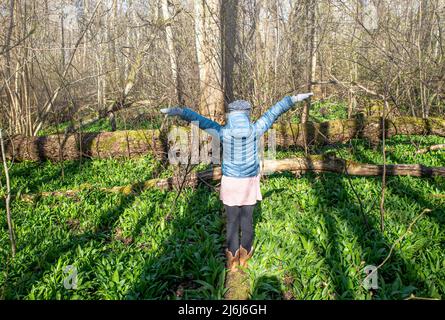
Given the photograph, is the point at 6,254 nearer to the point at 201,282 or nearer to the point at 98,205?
the point at 98,205

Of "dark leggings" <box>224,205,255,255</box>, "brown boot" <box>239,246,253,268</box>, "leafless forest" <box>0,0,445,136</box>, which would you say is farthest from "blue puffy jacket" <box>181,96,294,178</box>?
"leafless forest" <box>0,0,445,136</box>

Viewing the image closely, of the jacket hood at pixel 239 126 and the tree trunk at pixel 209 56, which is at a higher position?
the tree trunk at pixel 209 56

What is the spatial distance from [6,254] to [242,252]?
2.69 meters

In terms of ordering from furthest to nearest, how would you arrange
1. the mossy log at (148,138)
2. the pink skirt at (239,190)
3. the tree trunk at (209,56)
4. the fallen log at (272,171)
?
the mossy log at (148,138), the tree trunk at (209,56), the fallen log at (272,171), the pink skirt at (239,190)

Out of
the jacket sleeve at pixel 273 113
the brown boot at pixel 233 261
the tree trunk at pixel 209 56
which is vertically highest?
the tree trunk at pixel 209 56

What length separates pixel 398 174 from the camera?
5.00 meters

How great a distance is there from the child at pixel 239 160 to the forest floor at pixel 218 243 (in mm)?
330

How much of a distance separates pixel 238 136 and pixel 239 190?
0.53m

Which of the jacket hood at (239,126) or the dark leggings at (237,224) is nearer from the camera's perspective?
the jacket hood at (239,126)

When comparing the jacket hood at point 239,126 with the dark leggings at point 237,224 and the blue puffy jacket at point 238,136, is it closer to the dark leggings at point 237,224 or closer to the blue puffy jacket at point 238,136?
the blue puffy jacket at point 238,136

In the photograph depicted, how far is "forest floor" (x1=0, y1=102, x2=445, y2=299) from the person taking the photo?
2891 millimetres

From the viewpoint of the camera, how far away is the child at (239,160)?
2912mm

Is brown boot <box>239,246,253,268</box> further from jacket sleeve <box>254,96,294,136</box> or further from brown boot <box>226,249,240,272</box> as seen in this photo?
jacket sleeve <box>254,96,294,136</box>

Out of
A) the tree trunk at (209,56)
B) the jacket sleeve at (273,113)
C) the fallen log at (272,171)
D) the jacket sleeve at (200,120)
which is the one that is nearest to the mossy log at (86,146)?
the tree trunk at (209,56)
